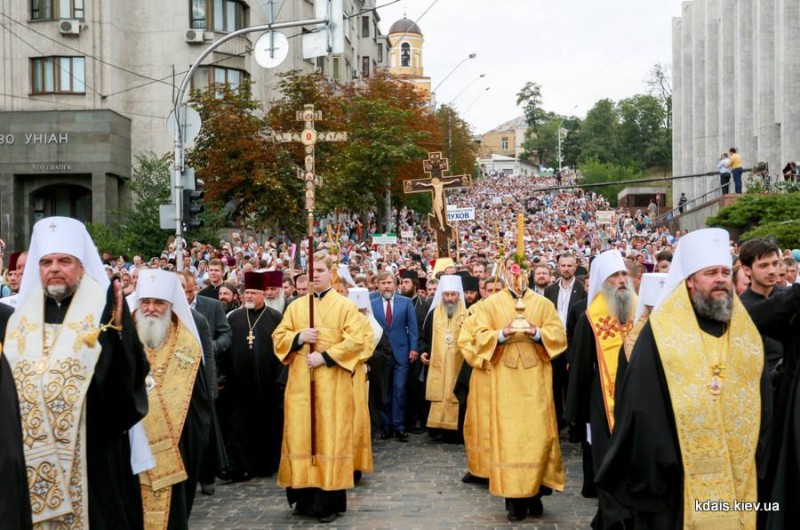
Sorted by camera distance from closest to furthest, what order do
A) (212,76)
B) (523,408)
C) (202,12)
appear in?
(523,408)
(212,76)
(202,12)

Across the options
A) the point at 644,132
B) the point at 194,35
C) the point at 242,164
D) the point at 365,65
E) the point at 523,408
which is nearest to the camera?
the point at 523,408

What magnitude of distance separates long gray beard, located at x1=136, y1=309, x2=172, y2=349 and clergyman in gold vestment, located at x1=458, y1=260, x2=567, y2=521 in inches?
106

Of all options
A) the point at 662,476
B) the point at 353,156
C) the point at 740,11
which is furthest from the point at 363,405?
the point at 740,11

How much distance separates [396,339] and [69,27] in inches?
1108

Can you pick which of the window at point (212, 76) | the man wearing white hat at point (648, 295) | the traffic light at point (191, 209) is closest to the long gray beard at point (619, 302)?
the man wearing white hat at point (648, 295)

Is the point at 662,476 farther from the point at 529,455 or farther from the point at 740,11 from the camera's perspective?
the point at 740,11

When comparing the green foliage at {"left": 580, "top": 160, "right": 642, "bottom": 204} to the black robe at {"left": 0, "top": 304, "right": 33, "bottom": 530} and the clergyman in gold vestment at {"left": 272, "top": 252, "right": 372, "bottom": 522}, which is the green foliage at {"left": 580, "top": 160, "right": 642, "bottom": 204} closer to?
the clergyman in gold vestment at {"left": 272, "top": 252, "right": 372, "bottom": 522}

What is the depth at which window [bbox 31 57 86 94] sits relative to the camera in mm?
38094

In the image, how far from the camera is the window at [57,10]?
3816cm

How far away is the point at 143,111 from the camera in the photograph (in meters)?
40.0

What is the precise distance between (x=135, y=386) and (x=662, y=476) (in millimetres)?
2768

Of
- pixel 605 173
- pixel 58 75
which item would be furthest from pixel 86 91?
pixel 605 173

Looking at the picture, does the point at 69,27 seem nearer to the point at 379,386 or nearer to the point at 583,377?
the point at 379,386

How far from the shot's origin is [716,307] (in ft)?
17.9
